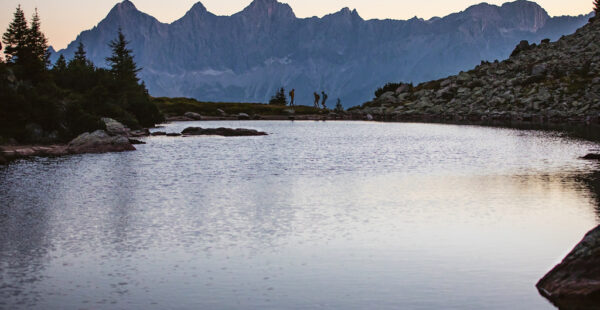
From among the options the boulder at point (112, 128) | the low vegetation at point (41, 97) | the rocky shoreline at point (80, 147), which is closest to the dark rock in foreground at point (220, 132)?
the low vegetation at point (41, 97)

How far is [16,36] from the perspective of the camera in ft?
278

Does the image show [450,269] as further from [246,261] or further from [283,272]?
[246,261]

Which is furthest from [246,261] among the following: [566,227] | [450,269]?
[566,227]

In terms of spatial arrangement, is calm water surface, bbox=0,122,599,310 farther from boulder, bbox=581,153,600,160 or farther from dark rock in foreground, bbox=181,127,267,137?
dark rock in foreground, bbox=181,127,267,137

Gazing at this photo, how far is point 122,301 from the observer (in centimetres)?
1667

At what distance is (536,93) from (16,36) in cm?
12765

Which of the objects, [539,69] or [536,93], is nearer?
[536,93]

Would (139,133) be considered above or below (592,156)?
above

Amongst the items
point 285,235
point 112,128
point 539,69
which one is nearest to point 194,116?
point 112,128

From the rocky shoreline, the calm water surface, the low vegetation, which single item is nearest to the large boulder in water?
the rocky shoreline

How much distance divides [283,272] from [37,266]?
7812 mm

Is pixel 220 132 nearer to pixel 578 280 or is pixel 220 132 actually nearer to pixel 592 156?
pixel 592 156

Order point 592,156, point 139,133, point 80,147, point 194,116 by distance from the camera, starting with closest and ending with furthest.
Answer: point 592,156, point 80,147, point 139,133, point 194,116

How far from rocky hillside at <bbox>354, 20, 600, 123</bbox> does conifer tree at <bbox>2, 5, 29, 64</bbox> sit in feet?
340
